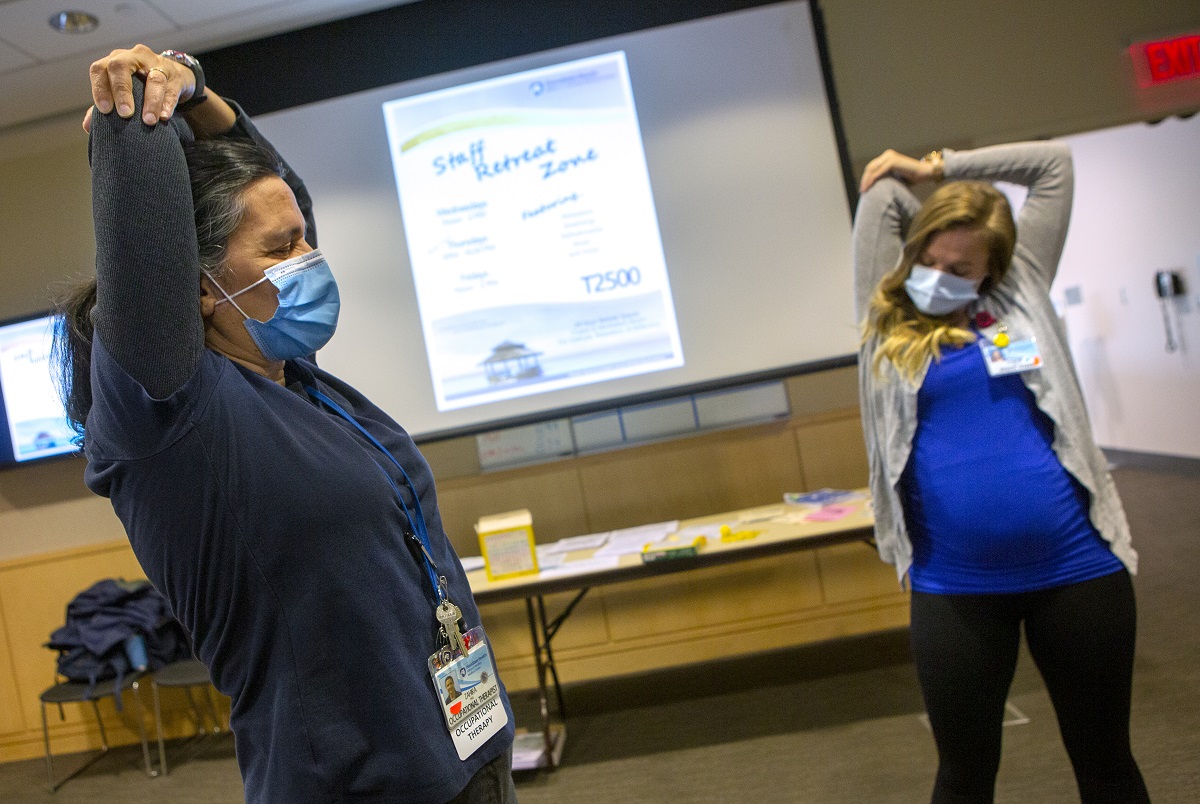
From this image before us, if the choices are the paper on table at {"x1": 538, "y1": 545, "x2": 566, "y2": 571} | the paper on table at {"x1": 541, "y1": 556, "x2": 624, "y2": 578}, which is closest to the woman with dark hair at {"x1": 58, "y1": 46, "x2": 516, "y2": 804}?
the paper on table at {"x1": 541, "y1": 556, "x2": 624, "y2": 578}

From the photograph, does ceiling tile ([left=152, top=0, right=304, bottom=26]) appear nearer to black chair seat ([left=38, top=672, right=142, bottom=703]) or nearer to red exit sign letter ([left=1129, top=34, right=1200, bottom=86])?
Answer: black chair seat ([left=38, top=672, right=142, bottom=703])

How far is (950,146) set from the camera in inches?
151

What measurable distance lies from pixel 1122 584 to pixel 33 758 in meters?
4.84

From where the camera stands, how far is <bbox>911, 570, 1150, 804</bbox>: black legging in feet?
4.81

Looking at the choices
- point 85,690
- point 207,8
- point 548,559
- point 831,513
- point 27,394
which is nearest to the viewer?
point 831,513

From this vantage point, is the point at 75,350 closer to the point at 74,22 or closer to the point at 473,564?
the point at 473,564

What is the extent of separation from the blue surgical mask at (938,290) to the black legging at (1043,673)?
1.82ft

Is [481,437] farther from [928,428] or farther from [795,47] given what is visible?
[928,428]

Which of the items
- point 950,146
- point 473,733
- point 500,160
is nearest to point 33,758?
point 500,160

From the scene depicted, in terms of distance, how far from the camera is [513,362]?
3.70 m

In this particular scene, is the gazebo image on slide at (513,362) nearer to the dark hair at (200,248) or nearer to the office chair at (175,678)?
the office chair at (175,678)

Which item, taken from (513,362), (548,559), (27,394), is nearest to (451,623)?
(548,559)

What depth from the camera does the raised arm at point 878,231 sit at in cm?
182

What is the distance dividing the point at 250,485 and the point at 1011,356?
1338mm
